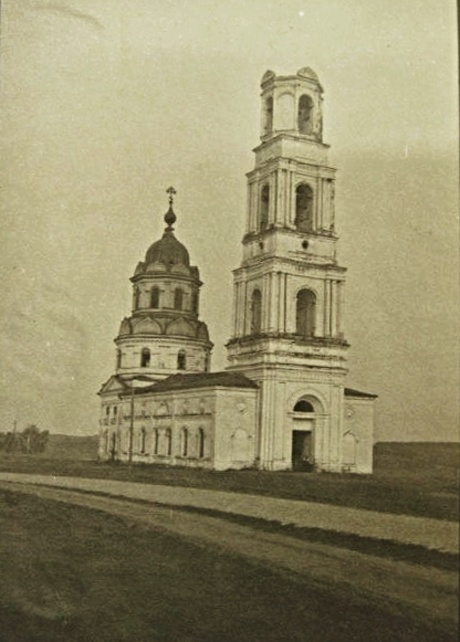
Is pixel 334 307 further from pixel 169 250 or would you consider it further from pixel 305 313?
pixel 169 250

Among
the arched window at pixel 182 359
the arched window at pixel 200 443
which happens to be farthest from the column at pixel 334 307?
the arched window at pixel 182 359

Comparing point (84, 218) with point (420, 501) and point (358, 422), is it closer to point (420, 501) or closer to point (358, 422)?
point (358, 422)

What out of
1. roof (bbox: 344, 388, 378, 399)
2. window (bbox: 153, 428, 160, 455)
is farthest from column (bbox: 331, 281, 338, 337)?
window (bbox: 153, 428, 160, 455)

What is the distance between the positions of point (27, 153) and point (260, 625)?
2.90m

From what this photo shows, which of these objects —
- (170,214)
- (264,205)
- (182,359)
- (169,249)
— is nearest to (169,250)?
(169,249)

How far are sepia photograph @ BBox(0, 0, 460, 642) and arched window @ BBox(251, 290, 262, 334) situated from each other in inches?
0.5

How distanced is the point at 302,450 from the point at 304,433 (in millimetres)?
65

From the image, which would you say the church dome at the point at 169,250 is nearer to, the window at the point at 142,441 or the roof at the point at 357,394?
the window at the point at 142,441

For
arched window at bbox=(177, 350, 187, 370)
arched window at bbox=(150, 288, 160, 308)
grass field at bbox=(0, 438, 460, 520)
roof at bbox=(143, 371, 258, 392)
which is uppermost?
arched window at bbox=(150, 288, 160, 308)

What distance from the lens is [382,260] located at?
315cm

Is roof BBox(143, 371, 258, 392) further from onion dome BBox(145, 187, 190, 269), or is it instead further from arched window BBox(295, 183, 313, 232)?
arched window BBox(295, 183, 313, 232)

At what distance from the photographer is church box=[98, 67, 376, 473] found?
3184 mm

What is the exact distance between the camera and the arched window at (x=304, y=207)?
3.30 meters

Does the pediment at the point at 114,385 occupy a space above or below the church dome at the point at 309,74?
below
